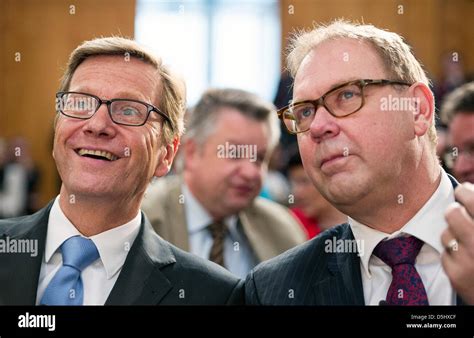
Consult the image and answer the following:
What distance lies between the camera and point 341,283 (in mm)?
2389

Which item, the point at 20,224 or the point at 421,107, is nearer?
the point at 421,107

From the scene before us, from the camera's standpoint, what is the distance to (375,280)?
2.39m

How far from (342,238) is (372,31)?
0.58 meters

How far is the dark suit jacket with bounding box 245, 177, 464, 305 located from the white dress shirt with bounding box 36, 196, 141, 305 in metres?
0.38

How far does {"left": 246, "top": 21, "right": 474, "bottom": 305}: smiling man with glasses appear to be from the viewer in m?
2.32

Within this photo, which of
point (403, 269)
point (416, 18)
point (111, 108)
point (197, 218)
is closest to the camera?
point (403, 269)

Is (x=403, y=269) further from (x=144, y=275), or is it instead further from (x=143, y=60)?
(x=143, y=60)

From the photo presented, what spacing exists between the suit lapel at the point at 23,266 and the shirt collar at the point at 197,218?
0.43 m

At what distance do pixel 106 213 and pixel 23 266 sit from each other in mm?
273

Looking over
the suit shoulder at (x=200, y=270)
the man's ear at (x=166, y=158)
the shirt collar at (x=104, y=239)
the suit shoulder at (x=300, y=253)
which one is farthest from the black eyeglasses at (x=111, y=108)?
the suit shoulder at (x=300, y=253)

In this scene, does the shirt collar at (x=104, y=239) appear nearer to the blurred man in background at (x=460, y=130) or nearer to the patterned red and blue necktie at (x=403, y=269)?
the patterned red and blue necktie at (x=403, y=269)

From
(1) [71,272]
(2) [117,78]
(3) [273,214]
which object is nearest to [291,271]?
(3) [273,214]
